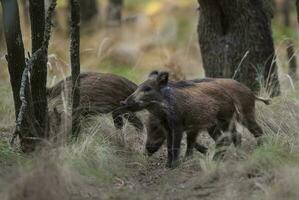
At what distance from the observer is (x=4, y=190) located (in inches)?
246

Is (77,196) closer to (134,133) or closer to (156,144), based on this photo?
(156,144)

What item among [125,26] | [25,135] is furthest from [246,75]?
[125,26]

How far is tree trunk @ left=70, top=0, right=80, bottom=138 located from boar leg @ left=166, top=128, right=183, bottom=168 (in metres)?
1.12

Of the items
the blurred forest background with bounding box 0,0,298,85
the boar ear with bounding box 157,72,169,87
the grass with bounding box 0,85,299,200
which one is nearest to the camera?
the grass with bounding box 0,85,299,200

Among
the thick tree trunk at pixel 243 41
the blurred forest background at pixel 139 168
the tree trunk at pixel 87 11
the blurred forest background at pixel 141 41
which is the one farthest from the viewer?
the tree trunk at pixel 87 11

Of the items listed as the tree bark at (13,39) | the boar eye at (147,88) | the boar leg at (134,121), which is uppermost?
the tree bark at (13,39)

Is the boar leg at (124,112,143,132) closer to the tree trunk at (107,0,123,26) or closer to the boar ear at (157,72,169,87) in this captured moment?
the boar ear at (157,72,169,87)

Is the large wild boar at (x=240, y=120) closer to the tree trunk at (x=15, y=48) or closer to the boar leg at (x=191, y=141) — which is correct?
the boar leg at (x=191, y=141)

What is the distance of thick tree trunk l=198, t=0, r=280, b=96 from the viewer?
10.8m

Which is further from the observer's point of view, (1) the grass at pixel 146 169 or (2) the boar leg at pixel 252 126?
(2) the boar leg at pixel 252 126

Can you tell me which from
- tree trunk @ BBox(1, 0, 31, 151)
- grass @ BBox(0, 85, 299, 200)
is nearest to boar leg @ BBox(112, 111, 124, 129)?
grass @ BBox(0, 85, 299, 200)

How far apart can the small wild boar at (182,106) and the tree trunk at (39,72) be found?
96cm

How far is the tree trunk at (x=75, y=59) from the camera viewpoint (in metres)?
8.21

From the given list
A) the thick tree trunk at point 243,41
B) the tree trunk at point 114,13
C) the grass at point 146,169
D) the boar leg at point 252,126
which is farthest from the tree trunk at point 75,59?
the tree trunk at point 114,13
